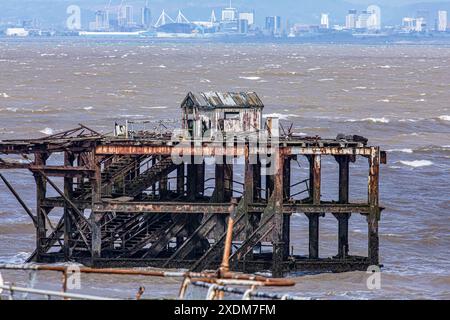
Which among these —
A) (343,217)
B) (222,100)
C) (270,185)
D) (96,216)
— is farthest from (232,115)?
(96,216)

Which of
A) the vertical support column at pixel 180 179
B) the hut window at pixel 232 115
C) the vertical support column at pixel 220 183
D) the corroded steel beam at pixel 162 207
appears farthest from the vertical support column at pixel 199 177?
the corroded steel beam at pixel 162 207

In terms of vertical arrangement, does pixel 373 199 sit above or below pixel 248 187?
below

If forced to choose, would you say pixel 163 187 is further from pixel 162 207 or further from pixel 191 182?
pixel 162 207

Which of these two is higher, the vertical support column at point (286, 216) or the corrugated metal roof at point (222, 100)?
the corrugated metal roof at point (222, 100)

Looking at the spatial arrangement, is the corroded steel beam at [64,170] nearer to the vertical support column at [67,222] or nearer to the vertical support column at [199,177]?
the vertical support column at [67,222]

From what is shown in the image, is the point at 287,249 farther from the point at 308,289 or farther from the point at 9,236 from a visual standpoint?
the point at 9,236
